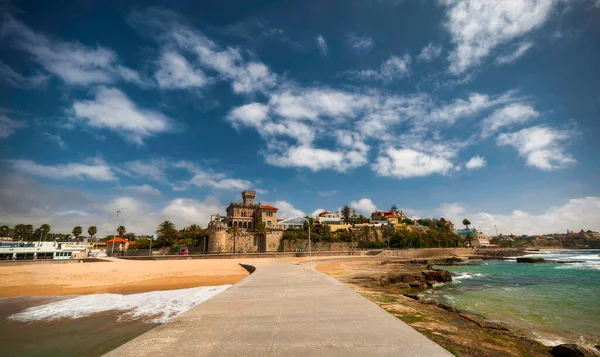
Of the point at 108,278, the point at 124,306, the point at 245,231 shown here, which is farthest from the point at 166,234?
the point at 124,306

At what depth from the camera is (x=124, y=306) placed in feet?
49.6

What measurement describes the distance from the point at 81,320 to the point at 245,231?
53281mm

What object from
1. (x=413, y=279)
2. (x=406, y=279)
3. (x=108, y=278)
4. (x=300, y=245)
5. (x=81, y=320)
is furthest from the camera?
(x=300, y=245)

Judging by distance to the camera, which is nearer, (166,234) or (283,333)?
(283,333)

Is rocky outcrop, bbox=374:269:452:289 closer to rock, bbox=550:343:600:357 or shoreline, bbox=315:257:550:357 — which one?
shoreline, bbox=315:257:550:357

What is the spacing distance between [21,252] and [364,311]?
61.6m

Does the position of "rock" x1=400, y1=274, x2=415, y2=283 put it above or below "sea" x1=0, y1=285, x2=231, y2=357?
below

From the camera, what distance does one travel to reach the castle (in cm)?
5778

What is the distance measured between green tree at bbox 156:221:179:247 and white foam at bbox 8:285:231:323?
4188cm

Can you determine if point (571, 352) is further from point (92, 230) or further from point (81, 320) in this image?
point (92, 230)

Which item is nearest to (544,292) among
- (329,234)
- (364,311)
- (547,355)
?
(547,355)

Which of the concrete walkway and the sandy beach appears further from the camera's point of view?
the sandy beach

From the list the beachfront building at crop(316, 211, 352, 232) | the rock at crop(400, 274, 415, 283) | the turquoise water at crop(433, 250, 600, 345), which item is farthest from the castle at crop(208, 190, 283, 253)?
the turquoise water at crop(433, 250, 600, 345)

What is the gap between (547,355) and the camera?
8.45 m
